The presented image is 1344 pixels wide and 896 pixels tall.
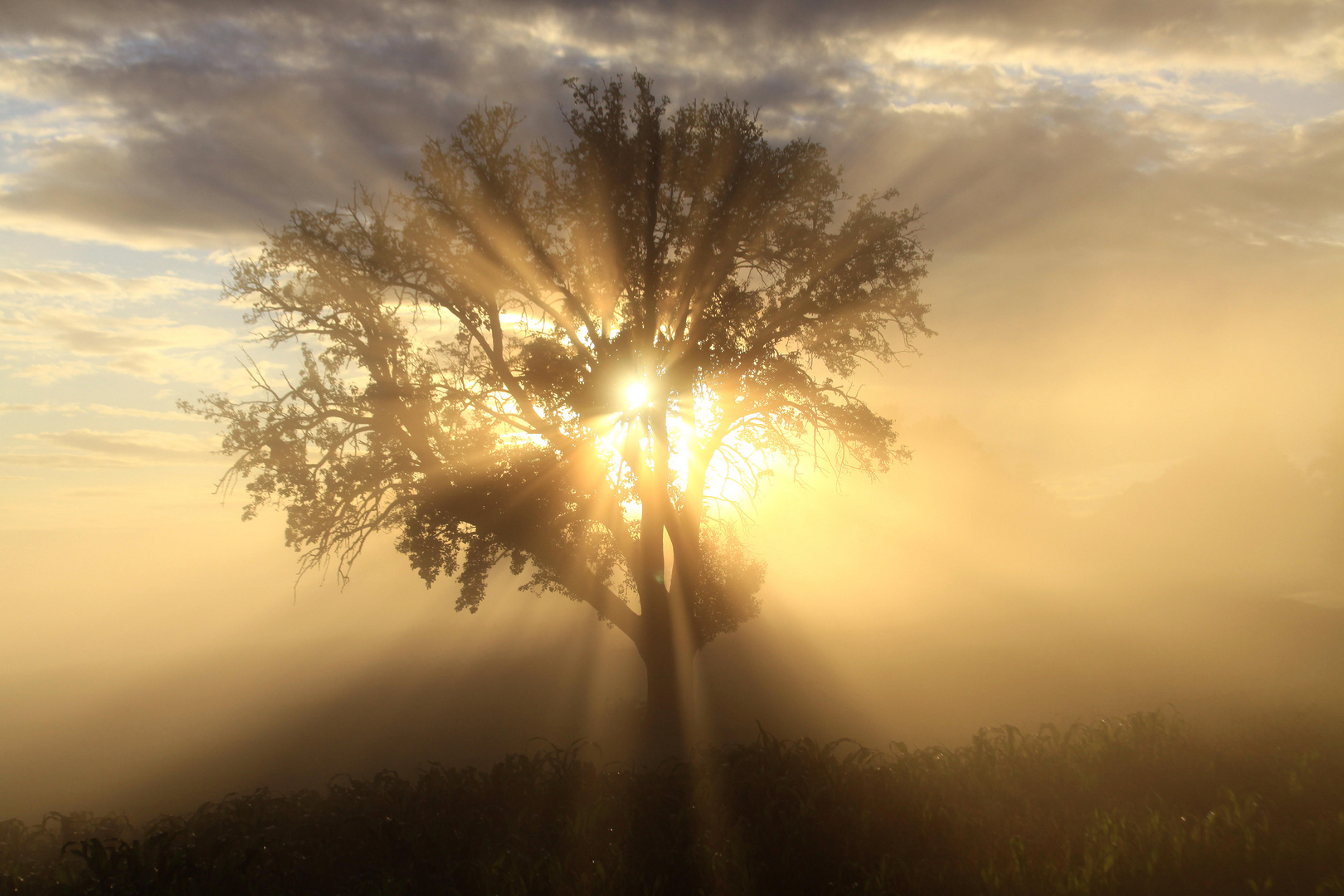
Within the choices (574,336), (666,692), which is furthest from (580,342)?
(666,692)

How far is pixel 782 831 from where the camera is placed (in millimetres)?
7605

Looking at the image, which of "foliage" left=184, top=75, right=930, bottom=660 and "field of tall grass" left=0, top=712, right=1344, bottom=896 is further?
"foliage" left=184, top=75, right=930, bottom=660

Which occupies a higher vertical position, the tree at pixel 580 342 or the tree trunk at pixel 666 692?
the tree at pixel 580 342

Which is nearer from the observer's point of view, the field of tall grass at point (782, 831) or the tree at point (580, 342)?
the field of tall grass at point (782, 831)

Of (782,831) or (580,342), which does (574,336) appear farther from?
(782,831)

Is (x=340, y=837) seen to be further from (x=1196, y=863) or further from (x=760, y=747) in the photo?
(x=1196, y=863)

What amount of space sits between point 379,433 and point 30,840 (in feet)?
30.8

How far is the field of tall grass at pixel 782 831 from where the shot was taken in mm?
6699

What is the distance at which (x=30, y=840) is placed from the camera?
919 cm

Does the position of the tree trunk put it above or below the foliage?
below

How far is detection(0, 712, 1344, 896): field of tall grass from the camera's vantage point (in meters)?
6.70

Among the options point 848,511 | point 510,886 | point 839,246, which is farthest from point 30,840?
point 848,511

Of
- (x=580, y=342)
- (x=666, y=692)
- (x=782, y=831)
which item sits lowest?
(x=782, y=831)

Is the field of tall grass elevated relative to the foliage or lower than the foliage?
lower
